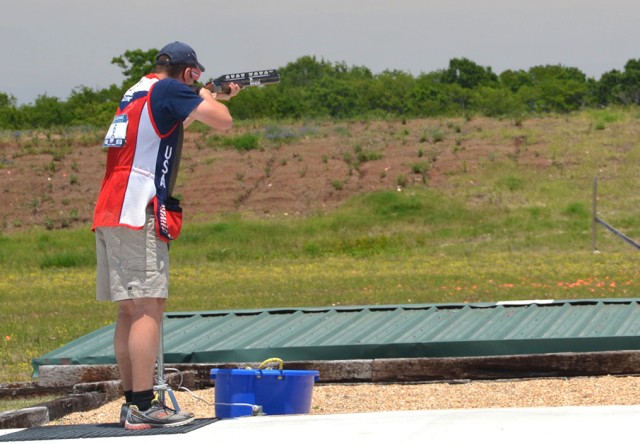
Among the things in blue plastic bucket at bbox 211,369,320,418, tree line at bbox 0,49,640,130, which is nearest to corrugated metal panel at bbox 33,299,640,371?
blue plastic bucket at bbox 211,369,320,418

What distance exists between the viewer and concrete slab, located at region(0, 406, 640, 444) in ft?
15.1

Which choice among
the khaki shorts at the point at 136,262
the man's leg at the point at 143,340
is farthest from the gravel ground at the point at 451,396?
the khaki shorts at the point at 136,262

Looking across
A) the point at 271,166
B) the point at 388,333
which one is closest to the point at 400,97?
the point at 271,166

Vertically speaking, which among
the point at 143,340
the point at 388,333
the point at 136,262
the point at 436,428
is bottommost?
the point at 388,333

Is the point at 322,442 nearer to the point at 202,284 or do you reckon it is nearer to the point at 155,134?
the point at 155,134

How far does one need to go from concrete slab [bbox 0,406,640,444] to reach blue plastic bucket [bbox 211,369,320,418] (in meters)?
0.68

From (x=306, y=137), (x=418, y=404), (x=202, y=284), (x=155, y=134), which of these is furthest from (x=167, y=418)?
(x=306, y=137)

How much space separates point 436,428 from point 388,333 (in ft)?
12.2

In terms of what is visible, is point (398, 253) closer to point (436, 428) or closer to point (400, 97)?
point (436, 428)

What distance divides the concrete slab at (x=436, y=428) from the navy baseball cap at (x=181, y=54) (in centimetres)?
170

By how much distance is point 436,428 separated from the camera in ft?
15.9

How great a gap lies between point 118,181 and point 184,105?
465 millimetres

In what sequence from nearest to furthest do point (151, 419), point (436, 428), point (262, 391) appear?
point (436, 428) → point (151, 419) → point (262, 391)

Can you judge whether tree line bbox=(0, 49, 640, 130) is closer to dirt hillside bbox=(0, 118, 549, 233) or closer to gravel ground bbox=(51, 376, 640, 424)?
dirt hillside bbox=(0, 118, 549, 233)
